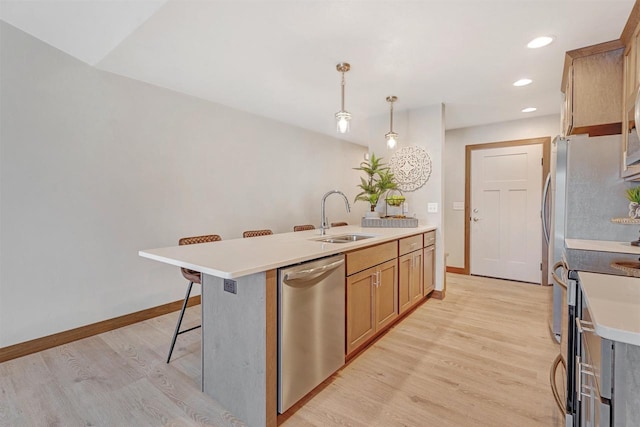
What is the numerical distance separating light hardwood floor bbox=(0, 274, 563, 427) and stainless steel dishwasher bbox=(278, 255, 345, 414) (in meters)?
0.15

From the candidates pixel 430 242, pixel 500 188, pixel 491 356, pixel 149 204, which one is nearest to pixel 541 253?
pixel 500 188

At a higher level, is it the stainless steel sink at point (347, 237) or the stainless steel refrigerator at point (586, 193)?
the stainless steel refrigerator at point (586, 193)

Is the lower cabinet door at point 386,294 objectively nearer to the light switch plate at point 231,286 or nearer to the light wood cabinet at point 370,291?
the light wood cabinet at point 370,291

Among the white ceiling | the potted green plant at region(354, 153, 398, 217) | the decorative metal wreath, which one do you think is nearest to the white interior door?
the white ceiling

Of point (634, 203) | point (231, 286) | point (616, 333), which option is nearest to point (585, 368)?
point (616, 333)

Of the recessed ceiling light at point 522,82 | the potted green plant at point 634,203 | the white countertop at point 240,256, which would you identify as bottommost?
the white countertop at point 240,256

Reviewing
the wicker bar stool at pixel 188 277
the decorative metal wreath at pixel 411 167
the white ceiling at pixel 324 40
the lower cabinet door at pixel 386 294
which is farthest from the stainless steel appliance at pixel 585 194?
the wicker bar stool at pixel 188 277

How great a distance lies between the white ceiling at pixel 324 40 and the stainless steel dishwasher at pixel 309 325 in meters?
1.55

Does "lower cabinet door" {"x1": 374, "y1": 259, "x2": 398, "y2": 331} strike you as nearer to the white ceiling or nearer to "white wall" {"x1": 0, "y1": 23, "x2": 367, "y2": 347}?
the white ceiling

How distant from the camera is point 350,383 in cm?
195

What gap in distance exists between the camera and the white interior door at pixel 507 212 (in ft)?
13.8

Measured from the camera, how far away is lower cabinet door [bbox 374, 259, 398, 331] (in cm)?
245

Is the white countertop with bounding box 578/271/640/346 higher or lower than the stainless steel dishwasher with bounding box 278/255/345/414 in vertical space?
higher

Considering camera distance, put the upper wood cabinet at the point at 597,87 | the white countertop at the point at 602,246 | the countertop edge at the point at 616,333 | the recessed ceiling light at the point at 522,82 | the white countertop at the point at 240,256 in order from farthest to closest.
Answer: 1. the recessed ceiling light at the point at 522,82
2. the upper wood cabinet at the point at 597,87
3. the white countertop at the point at 602,246
4. the white countertop at the point at 240,256
5. the countertop edge at the point at 616,333
